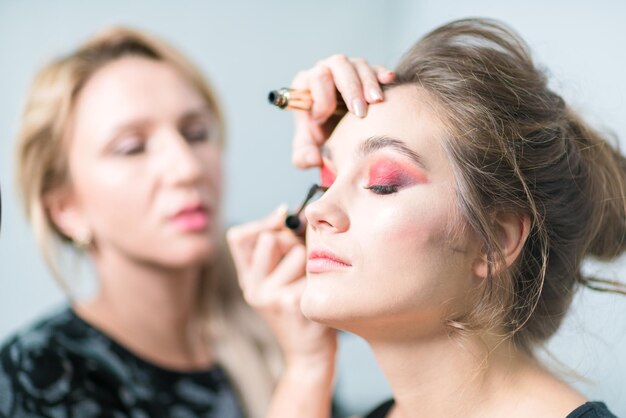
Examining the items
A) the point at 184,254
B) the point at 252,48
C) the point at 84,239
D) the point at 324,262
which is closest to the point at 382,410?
the point at 324,262

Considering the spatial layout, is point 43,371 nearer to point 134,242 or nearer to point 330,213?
point 134,242

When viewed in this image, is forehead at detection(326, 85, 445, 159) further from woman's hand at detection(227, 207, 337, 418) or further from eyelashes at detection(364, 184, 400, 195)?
woman's hand at detection(227, 207, 337, 418)

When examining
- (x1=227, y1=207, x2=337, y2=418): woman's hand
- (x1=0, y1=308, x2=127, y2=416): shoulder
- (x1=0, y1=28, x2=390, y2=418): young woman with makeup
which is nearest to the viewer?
(x1=227, y1=207, x2=337, y2=418): woman's hand

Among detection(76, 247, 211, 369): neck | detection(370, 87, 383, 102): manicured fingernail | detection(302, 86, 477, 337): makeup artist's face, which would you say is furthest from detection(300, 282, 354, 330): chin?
detection(76, 247, 211, 369): neck

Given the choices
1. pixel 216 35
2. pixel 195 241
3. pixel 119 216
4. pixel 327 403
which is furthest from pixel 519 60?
pixel 216 35

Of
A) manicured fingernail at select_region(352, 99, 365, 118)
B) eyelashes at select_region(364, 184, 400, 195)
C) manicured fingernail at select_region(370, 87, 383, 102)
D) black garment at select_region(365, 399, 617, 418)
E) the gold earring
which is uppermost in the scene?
manicured fingernail at select_region(370, 87, 383, 102)

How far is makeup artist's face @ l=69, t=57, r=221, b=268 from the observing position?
1.59 m

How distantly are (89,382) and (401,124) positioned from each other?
35.5 inches

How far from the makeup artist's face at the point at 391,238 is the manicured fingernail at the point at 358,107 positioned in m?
0.02

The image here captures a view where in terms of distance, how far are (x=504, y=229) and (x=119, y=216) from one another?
36.2 inches

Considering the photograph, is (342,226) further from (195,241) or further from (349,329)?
(195,241)

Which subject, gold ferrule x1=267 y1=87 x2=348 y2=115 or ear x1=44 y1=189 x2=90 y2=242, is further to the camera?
ear x1=44 y1=189 x2=90 y2=242

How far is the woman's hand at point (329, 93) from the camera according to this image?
3.33 ft

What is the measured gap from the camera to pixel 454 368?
98 cm
